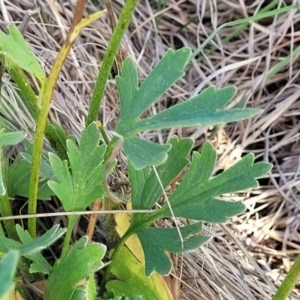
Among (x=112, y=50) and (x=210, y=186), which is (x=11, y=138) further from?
(x=210, y=186)

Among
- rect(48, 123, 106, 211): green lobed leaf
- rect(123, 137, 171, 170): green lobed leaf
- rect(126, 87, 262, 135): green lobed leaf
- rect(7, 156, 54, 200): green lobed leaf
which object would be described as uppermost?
rect(126, 87, 262, 135): green lobed leaf

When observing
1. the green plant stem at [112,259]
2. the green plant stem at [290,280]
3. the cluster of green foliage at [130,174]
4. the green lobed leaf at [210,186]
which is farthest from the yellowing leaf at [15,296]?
the green plant stem at [290,280]

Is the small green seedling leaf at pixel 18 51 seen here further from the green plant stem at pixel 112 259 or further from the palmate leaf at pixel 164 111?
the green plant stem at pixel 112 259

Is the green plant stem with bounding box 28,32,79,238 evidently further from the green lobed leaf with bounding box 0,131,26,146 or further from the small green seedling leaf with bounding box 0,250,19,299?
the small green seedling leaf with bounding box 0,250,19,299

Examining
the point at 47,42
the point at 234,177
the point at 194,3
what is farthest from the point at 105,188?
the point at 194,3

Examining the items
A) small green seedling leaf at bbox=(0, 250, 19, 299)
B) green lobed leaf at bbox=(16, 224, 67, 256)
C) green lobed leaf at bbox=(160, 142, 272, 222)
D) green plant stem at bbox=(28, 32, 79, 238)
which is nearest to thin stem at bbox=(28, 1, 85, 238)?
green plant stem at bbox=(28, 32, 79, 238)

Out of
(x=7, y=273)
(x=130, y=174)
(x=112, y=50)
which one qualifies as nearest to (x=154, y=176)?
(x=130, y=174)
